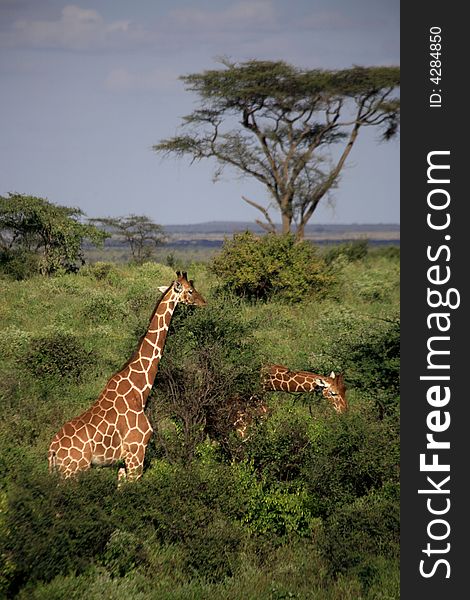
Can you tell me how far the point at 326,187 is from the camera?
3238cm

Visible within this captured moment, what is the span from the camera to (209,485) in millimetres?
8148

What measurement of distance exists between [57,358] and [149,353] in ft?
15.0

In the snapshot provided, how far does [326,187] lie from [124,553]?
2610 centimetres

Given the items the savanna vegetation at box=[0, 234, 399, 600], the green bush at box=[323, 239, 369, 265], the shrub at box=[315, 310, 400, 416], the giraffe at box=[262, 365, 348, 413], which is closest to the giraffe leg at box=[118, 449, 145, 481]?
the savanna vegetation at box=[0, 234, 399, 600]

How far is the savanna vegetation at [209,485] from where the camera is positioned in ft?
22.6

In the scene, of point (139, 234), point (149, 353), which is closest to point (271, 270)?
point (149, 353)

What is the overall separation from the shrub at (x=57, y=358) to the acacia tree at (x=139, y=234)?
23.2 metres

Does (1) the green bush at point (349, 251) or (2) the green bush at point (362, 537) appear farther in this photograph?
(1) the green bush at point (349, 251)

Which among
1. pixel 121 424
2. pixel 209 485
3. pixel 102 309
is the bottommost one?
pixel 209 485

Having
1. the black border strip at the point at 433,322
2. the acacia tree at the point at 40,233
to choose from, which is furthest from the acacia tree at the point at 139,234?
the black border strip at the point at 433,322

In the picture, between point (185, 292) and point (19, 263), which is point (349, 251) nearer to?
point (19, 263)

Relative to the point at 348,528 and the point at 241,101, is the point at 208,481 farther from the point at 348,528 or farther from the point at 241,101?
the point at 241,101

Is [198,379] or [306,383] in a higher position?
[198,379]

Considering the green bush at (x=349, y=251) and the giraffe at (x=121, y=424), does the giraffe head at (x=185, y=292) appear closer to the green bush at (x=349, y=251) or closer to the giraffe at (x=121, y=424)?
the giraffe at (x=121, y=424)
